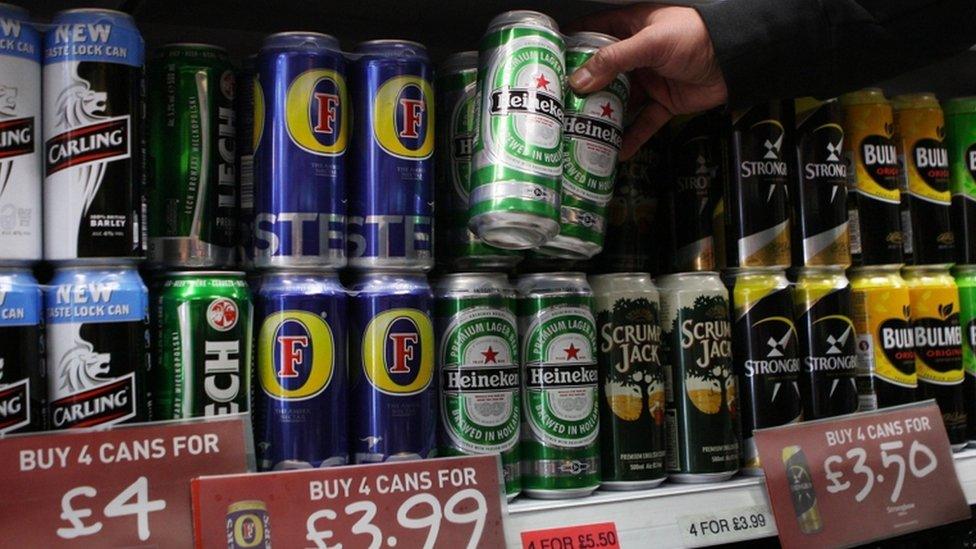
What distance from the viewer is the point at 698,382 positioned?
128 centimetres

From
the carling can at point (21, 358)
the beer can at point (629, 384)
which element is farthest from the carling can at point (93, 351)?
the beer can at point (629, 384)

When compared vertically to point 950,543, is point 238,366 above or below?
above

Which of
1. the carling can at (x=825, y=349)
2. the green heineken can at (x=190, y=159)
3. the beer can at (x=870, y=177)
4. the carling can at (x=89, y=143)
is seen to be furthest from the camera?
the beer can at (x=870, y=177)

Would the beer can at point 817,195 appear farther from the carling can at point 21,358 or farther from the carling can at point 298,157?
the carling can at point 21,358

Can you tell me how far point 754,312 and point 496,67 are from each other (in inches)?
20.3

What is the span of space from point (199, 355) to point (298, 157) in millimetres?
247

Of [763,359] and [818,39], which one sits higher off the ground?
[818,39]

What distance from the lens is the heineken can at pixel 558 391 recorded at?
1.17m

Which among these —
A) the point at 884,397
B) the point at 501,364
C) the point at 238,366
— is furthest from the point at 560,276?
the point at 884,397

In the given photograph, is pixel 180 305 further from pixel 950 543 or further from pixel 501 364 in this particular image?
pixel 950 543

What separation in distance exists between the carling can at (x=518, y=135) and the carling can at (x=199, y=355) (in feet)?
0.98

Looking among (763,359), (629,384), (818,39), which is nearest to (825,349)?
(763,359)

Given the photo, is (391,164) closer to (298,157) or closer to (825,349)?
(298,157)

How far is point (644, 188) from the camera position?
1.37 m
